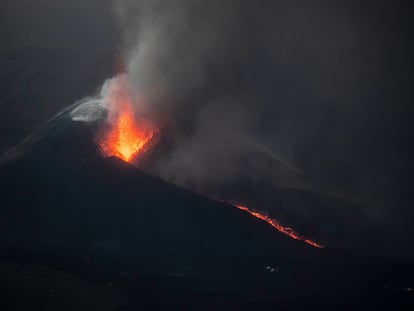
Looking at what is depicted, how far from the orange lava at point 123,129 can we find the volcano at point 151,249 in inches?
61.2

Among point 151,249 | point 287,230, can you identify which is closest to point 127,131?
point 151,249

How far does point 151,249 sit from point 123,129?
10973mm

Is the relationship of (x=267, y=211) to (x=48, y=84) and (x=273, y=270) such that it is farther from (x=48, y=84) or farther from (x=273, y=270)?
(x=48, y=84)

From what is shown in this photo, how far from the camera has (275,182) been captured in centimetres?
3206

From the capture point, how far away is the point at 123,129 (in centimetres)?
3094

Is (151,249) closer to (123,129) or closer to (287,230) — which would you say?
(287,230)

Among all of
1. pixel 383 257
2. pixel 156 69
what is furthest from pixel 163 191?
pixel 156 69

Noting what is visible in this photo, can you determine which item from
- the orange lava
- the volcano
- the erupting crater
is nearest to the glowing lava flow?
the erupting crater

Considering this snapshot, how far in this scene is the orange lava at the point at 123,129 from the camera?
29.3 m

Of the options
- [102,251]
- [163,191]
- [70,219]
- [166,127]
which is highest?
[166,127]

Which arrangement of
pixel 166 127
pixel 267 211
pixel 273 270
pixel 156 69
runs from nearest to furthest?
pixel 273 270
pixel 267 211
pixel 166 127
pixel 156 69

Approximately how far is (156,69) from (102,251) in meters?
21.7

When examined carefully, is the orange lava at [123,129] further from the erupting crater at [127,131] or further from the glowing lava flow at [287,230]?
the glowing lava flow at [287,230]

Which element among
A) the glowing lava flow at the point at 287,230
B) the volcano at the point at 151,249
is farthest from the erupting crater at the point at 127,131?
the volcano at the point at 151,249
